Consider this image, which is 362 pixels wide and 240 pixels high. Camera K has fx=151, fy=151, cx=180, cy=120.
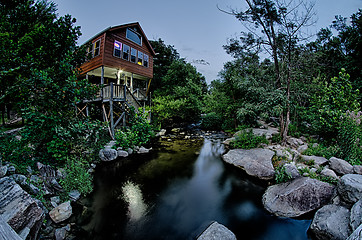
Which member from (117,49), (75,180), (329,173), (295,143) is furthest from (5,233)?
(117,49)

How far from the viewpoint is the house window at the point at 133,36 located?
15.0 m

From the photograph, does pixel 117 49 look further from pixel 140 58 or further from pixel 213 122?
pixel 213 122

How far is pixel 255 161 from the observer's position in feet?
25.3

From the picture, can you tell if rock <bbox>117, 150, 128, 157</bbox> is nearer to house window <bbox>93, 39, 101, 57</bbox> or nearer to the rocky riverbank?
the rocky riverbank

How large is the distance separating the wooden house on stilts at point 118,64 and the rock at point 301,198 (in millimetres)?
9966

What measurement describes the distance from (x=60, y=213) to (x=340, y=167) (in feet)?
30.4

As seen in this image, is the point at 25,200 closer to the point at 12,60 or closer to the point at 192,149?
the point at 12,60

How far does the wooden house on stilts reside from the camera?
11.3 m

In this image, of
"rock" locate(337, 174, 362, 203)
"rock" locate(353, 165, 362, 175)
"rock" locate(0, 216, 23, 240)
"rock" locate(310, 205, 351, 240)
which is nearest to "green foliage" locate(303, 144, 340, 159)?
"rock" locate(353, 165, 362, 175)

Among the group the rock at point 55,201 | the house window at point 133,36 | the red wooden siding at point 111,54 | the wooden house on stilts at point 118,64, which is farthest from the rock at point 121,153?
the house window at point 133,36

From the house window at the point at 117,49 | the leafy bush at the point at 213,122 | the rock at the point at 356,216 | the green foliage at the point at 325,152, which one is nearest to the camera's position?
the rock at the point at 356,216

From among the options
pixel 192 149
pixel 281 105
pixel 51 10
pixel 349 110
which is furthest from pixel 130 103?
pixel 349 110

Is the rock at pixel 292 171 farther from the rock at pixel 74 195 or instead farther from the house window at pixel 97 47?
the house window at pixel 97 47

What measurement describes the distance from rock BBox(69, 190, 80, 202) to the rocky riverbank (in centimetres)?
639
